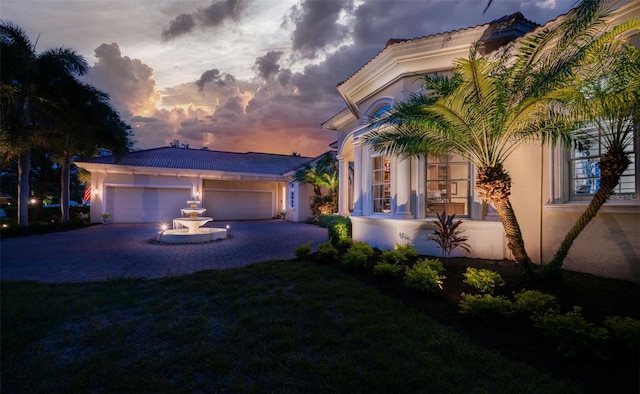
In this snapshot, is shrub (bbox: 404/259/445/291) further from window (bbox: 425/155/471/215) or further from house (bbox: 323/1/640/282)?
window (bbox: 425/155/471/215)

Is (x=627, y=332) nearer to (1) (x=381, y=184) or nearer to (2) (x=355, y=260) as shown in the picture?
(2) (x=355, y=260)

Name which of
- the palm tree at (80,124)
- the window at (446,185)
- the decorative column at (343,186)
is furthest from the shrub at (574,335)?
the palm tree at (80,124)

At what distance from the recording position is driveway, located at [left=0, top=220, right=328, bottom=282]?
287 inches

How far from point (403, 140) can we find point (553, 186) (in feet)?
11.0

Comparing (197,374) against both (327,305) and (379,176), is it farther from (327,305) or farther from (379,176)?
(379,176)

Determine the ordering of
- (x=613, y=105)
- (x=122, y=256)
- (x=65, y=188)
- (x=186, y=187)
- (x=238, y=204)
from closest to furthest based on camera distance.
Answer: (x=613, y=105)
(x=122, y=256)
(x=65, y=188)
(x=186, y=187)
(x=238, y=204)

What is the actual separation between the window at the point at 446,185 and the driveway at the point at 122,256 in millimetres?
4688

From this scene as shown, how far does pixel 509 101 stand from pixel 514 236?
2.43 m

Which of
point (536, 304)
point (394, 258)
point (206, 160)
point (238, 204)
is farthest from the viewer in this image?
point (206, 160)

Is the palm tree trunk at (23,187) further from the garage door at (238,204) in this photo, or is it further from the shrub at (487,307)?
the shrub at (487,307)

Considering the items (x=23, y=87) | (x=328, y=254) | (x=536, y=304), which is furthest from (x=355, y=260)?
(x=23, y=87)

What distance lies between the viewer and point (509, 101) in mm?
5270

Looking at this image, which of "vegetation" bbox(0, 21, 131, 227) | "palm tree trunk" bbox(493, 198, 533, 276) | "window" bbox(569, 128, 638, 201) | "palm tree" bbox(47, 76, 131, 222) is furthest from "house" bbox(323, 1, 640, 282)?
"palm tree" bbox(47, 76, 131, 222)

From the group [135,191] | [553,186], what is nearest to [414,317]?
[553,186]
